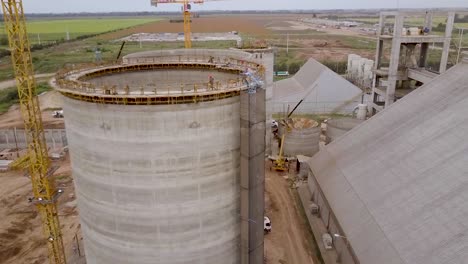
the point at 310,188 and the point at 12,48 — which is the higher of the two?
the point at 12,48

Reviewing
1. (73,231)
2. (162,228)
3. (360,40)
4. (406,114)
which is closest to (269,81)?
(406,114)

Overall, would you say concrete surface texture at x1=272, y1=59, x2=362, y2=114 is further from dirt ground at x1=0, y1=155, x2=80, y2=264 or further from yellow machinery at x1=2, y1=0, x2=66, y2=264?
yellow machinery at x1=2, y1=0, x2=66, y2=264

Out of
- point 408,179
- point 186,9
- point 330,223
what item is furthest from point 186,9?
point 408,179

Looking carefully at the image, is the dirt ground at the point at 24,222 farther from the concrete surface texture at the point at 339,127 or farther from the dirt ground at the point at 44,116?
the concrete surface texture at the point at 339,127

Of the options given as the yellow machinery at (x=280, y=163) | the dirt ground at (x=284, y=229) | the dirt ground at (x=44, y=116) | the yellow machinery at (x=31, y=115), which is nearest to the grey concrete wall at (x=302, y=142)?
the yellow machinery at (x=280, y=163)

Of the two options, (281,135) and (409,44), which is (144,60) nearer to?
(281,135)
